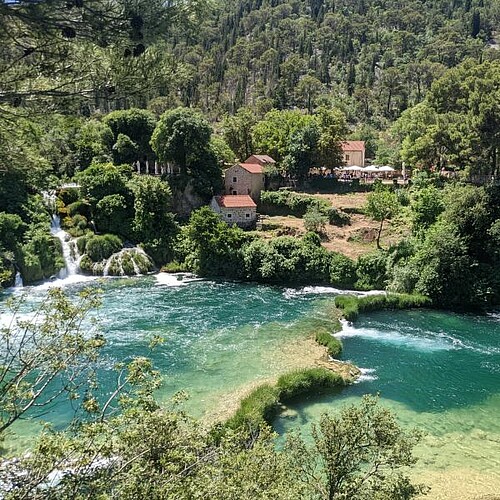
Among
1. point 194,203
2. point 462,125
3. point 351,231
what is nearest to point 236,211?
point 194,203

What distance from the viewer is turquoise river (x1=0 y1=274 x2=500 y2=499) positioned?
718 inches

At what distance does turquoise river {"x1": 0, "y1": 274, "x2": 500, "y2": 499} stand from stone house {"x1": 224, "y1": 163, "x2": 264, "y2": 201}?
57.9ft

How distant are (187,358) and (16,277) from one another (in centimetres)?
1831

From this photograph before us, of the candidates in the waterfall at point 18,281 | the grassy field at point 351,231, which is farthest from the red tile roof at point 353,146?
the waterfall at point 18,281

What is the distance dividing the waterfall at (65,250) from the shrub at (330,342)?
71.5 feet

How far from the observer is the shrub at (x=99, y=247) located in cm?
4100

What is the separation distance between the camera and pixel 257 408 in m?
19.2

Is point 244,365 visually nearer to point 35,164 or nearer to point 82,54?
point 35,164

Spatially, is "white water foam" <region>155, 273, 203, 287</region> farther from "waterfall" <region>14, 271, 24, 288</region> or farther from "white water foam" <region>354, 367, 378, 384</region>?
"white water foam" <region>354, 367, 378, 384</region>

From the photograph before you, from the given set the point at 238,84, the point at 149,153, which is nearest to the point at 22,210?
the point at 149,153

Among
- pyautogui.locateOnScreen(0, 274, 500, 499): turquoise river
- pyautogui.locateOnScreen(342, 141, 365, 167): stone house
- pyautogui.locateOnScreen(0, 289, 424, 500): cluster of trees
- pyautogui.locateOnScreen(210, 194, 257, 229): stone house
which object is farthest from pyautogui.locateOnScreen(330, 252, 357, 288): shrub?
pyautogui.locateOnScreen(342, 141, 365, 167): stone house

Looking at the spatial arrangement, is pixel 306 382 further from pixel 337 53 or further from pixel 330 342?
pixel 337 53

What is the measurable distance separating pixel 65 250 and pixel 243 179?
2081 centimetres

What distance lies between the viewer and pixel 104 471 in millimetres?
7777
